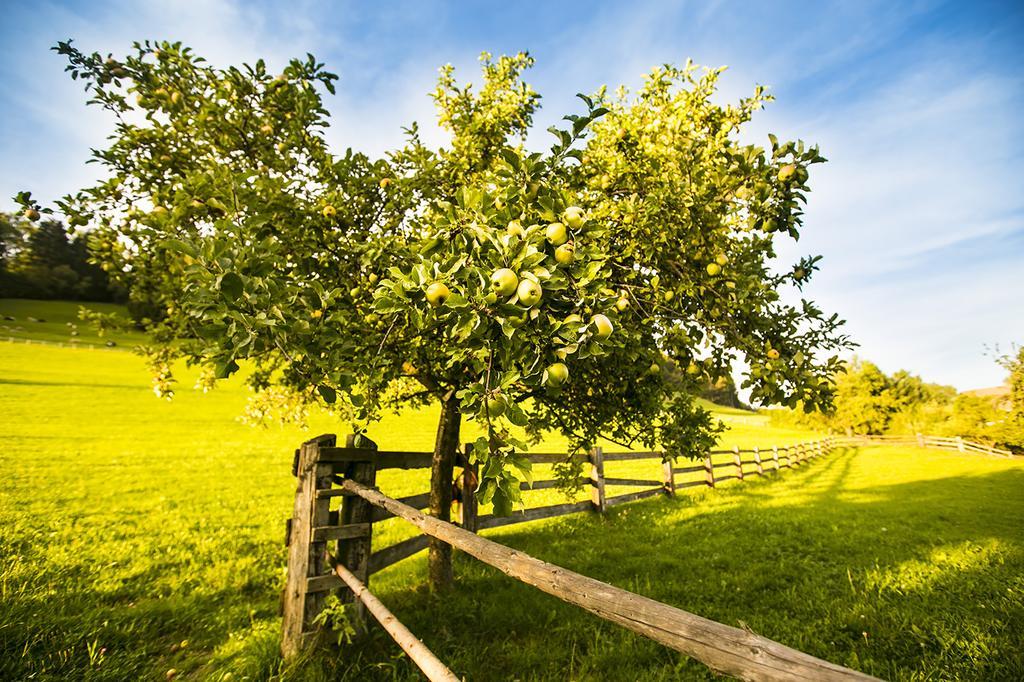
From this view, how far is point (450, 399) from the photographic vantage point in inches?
214

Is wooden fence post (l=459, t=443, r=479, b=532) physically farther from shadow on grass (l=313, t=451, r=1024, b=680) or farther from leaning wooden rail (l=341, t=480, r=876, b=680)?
leaning wooden rail (l=341, t=480, r=876, b=680)

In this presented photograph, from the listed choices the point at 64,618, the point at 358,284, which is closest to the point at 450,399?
the point at 358,284

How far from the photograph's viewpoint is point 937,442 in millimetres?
35844

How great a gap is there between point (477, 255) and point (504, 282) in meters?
0.41

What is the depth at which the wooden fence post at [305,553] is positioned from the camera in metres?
3.74

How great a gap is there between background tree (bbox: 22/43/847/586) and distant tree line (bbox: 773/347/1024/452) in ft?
125

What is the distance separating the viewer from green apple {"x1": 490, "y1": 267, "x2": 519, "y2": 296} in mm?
1770

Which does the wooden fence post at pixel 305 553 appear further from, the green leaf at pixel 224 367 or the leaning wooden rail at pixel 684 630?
the leaning wooden rail at pixel 684 630

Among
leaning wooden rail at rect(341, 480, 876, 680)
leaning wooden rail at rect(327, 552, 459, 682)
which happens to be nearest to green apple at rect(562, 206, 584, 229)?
leaning wooden rail at rect(341, 480, 876, 680)

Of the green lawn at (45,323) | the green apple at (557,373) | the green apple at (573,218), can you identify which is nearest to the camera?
the green apple at (557,373)

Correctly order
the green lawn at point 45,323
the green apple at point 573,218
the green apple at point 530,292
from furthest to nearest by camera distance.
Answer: the green lawn at point 45,323, the green apple at point 573,218, the green apple at point 530,292

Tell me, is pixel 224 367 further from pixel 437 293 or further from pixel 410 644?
pixel 410 644

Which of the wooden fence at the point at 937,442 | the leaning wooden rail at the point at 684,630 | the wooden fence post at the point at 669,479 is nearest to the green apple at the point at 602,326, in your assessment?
the leaning wooden rail at the point at 684,630

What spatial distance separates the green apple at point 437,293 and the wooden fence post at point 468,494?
188 inches
